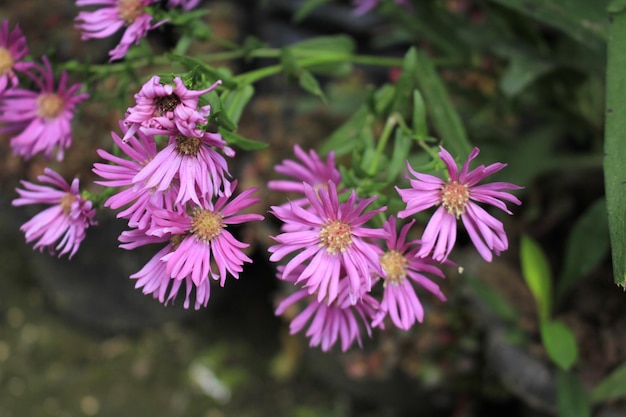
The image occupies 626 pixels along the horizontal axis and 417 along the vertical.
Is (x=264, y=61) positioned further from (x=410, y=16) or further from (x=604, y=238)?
(x=604, y=238)

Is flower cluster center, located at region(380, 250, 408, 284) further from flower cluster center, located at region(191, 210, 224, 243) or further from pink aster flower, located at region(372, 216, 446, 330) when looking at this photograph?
flower cluster center, located at region(191, 210, 224, 243)

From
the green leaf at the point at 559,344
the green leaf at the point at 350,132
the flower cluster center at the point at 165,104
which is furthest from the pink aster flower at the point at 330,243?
the green leaf at the point at 559,344

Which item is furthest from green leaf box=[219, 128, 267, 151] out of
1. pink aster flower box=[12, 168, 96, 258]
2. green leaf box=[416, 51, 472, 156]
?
green leaf box=[416, 51, 472, 156]

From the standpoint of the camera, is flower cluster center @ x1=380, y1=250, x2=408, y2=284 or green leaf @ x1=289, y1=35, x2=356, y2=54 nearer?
flower cluster center @ x1=380, y1=250, x2=408, y2=284

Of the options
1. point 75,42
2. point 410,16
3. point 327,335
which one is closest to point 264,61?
point 75,42

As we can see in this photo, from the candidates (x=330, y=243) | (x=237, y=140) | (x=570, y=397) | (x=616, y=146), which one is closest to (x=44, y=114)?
(x=237, y=140)

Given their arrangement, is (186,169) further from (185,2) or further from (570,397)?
(570,397)
